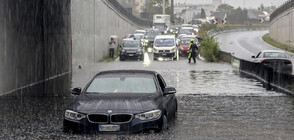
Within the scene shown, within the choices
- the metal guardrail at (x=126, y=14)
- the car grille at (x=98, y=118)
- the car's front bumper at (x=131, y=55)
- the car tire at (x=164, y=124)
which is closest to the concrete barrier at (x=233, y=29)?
the metal guardrail at (x=126, y=14)

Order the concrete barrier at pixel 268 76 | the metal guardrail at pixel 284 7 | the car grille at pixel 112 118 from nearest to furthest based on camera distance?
the car grille at pixel 112 118 < the concrete barrier at pixel 268 76 < the metal guardrail at pixel 284 7

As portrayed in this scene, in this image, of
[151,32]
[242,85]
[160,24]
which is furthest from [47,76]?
[160,24]

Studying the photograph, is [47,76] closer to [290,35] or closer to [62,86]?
[62,86]

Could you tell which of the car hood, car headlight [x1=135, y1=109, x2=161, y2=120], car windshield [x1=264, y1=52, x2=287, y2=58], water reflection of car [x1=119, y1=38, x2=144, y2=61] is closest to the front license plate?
the car hood

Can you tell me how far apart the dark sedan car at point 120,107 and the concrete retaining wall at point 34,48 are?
28.8ft

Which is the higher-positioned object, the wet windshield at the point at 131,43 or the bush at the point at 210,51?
the wet windshield at the point at 131,43

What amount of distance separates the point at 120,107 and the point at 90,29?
31.2m

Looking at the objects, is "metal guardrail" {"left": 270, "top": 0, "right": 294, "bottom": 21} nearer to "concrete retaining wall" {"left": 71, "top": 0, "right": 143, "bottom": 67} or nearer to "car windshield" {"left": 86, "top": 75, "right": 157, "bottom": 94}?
"concrete retaining wall" {"left": 71, "top": 0, "right": 143, "bottom": 67}

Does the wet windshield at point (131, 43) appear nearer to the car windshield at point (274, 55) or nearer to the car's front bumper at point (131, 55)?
the car's front bumper at point (131, 55)

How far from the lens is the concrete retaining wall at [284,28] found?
225 feet

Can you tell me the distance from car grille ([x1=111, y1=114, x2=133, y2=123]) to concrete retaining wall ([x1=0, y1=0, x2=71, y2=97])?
1017 cm

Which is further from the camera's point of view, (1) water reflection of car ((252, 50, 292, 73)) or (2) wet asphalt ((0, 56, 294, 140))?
(1) water reflection of car ((252, 50, 292, 73))

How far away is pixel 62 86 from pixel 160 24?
69.9 meters

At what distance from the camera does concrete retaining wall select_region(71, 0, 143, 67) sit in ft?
118
